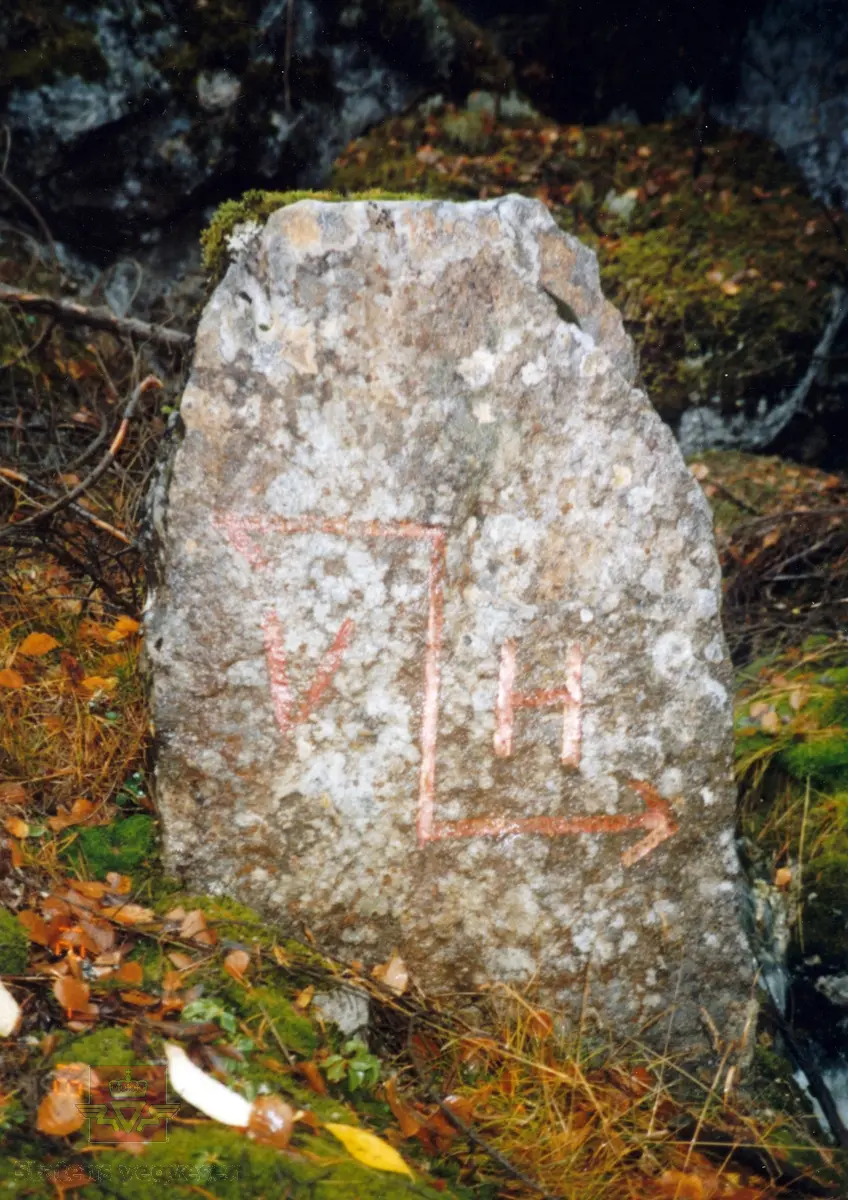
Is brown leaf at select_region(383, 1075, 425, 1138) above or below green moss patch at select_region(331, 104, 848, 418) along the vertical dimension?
below

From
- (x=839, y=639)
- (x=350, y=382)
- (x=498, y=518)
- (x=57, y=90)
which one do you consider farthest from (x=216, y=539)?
(x=57, y=90)

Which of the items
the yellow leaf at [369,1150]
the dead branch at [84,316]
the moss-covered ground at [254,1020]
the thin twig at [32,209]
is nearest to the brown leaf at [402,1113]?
the moss-covered ground at [254,1020]

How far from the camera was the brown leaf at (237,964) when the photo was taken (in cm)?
210

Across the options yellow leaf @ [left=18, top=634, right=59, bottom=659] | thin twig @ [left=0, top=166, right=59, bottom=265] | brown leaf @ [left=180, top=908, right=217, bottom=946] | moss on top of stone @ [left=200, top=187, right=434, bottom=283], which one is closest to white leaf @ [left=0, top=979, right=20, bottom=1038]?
brown leaf @ [left=180, top=908, right=217, bottom=946]

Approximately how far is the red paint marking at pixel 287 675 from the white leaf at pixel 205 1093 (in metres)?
0.70

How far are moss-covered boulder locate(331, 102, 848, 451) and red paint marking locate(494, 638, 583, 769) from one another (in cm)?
232

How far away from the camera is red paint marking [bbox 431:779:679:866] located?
2.30m

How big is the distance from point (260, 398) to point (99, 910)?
3.90 feet

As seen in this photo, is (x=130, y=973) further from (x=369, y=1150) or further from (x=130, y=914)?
(x=369, y=1150)

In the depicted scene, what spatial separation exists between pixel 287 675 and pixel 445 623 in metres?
0.38

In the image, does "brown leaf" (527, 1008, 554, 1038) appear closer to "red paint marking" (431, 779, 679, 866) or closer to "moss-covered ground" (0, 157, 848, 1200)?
"moss-covered ground" (0, 157, 848, 1200)

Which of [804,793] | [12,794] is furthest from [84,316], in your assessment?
[804,793]

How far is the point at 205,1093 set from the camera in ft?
5.87

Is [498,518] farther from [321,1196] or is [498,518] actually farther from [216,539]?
[321,1196]
